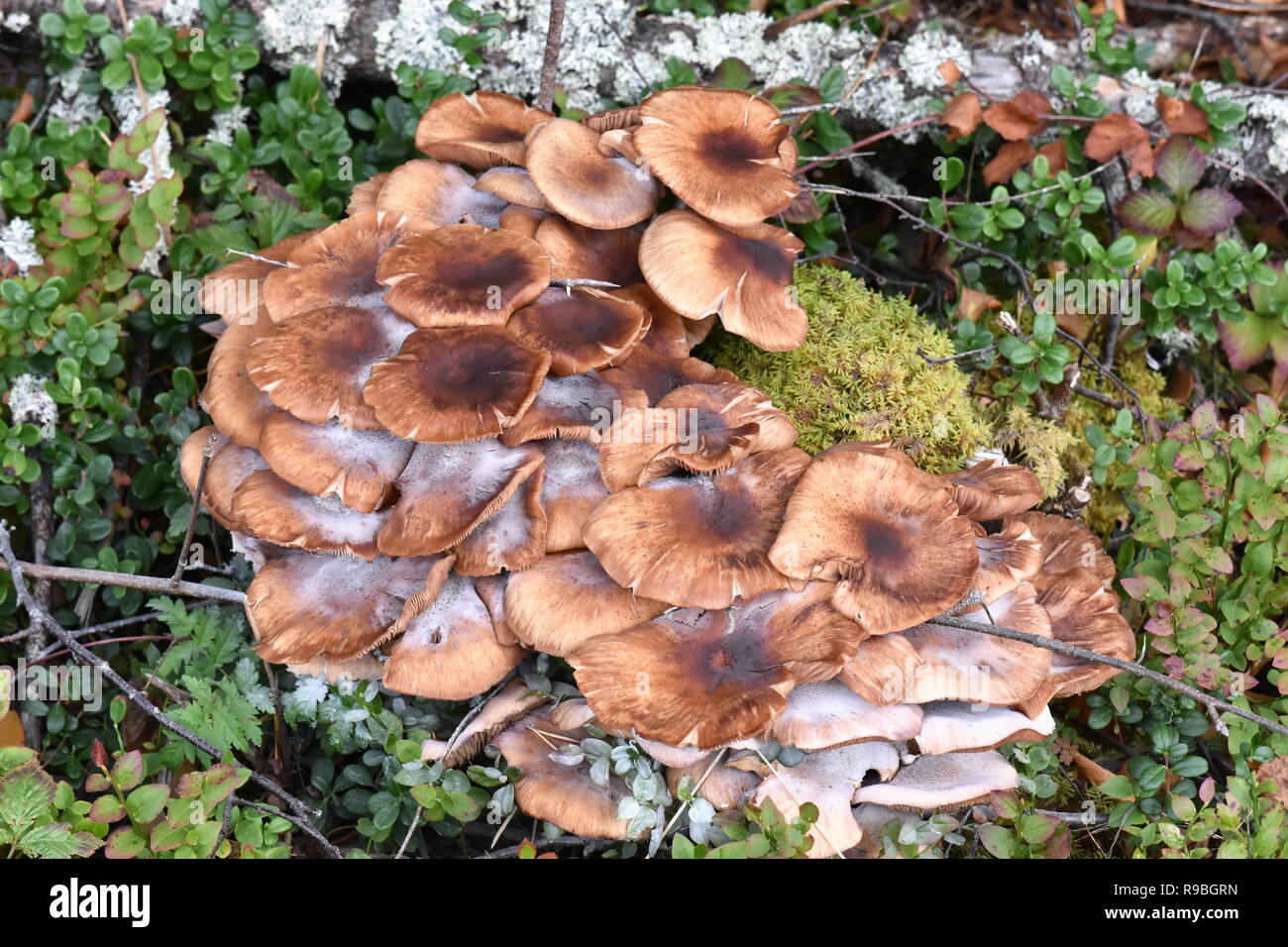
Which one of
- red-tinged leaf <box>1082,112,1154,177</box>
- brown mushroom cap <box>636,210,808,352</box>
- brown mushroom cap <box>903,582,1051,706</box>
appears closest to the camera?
brown mushroom cap <box>903,582,1051,706</box>

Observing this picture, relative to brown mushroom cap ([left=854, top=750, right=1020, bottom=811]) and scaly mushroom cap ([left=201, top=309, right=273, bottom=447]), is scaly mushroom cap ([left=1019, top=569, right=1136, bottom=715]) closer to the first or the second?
brown mushroom cap ([left=854, top=750, right=1020, bottom=811])

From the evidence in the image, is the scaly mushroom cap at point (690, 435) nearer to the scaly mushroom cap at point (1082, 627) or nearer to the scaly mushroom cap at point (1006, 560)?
the scaly mushroom cap at point (1006, 560)

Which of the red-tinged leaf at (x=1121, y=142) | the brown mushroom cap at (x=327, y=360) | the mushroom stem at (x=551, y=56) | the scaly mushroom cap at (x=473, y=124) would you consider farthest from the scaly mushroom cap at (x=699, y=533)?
the red-tinged leaf at (x=1121, y=142)

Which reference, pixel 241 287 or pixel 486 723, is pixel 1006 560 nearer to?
pixel 486 723

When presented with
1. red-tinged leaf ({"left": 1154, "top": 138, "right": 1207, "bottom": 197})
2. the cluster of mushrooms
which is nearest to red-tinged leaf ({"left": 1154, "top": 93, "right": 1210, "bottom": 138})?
red-tinged leaf ({"left": 1154, "top": 138, "right": 1207, "bottom": 197})
